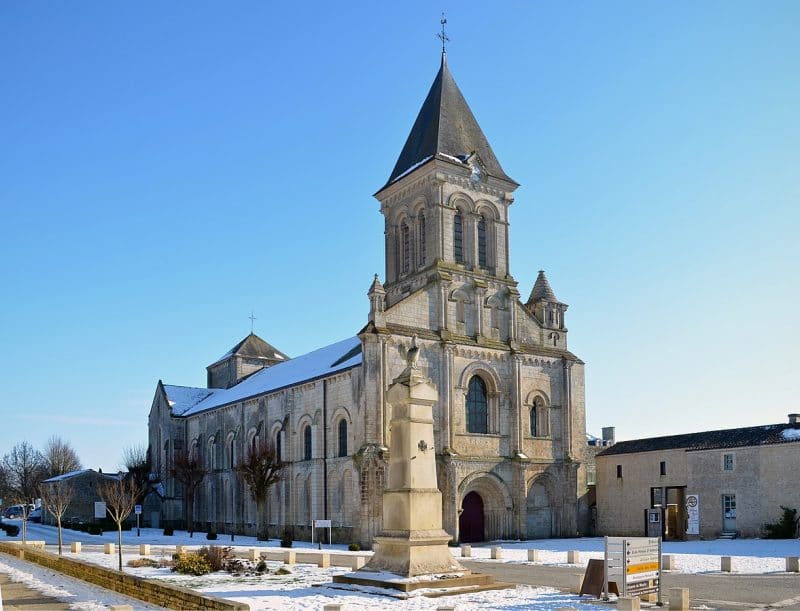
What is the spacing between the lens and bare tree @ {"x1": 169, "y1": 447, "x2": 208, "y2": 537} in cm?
5800

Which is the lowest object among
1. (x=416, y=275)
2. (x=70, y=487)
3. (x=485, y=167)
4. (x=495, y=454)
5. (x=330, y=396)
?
(x=70, y=487)

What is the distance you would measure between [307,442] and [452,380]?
10.1m

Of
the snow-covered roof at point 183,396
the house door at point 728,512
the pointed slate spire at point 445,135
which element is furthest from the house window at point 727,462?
the snow-covered roof at point 183,396

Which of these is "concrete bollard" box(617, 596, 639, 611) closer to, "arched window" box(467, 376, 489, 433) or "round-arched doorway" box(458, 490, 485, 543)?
"round-arched doorway" box(458, 490, 485, 543)

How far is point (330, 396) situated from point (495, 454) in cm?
922

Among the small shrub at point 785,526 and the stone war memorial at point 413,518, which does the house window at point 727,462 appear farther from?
the stone war memorial at point 413,518

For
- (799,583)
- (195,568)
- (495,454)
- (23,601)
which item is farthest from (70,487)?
(799,583)

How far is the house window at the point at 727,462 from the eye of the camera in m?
41.3

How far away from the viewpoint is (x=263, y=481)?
45188 millimetres

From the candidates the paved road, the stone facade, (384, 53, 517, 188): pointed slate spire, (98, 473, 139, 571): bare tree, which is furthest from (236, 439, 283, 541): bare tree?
the paved road

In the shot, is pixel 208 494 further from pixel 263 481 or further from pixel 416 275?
pixel 416 275

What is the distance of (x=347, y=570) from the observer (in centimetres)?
2652

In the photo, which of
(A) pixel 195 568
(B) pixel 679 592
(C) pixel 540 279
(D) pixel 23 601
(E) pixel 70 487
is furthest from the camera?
(E) pixel 70 487

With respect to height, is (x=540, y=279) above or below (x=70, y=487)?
above
